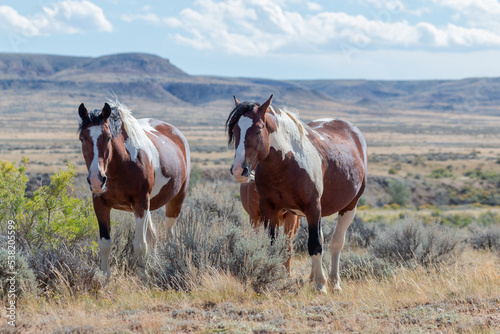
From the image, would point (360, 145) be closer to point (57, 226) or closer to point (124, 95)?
point (57, 226)

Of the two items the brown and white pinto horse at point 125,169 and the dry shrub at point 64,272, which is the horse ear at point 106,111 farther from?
the dry shrub at point 64,272

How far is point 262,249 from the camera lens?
605 centimetres

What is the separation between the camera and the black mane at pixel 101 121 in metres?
6.05

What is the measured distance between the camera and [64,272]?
6.00m

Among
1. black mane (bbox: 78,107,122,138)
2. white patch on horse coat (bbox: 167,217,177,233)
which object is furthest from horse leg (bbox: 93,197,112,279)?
white patch on horse coat (bbox: 167,217,177,233)

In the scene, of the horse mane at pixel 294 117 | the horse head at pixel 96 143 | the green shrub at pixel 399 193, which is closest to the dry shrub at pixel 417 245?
the horse mane at pixel 294 117

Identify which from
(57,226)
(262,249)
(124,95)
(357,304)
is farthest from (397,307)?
(124,95)

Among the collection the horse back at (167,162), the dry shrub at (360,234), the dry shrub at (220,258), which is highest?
the horse back at (167,162)

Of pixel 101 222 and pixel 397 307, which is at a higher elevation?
pixel 101 222

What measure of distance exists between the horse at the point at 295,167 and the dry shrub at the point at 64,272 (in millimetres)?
1979

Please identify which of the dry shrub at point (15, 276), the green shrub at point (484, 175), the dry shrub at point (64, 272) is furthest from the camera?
the green shrub at point (484, 175)

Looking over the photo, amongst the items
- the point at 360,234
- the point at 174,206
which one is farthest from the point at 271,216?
the point at 360,234

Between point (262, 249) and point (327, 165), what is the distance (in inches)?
53.5

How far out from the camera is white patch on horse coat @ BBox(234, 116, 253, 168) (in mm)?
5504
